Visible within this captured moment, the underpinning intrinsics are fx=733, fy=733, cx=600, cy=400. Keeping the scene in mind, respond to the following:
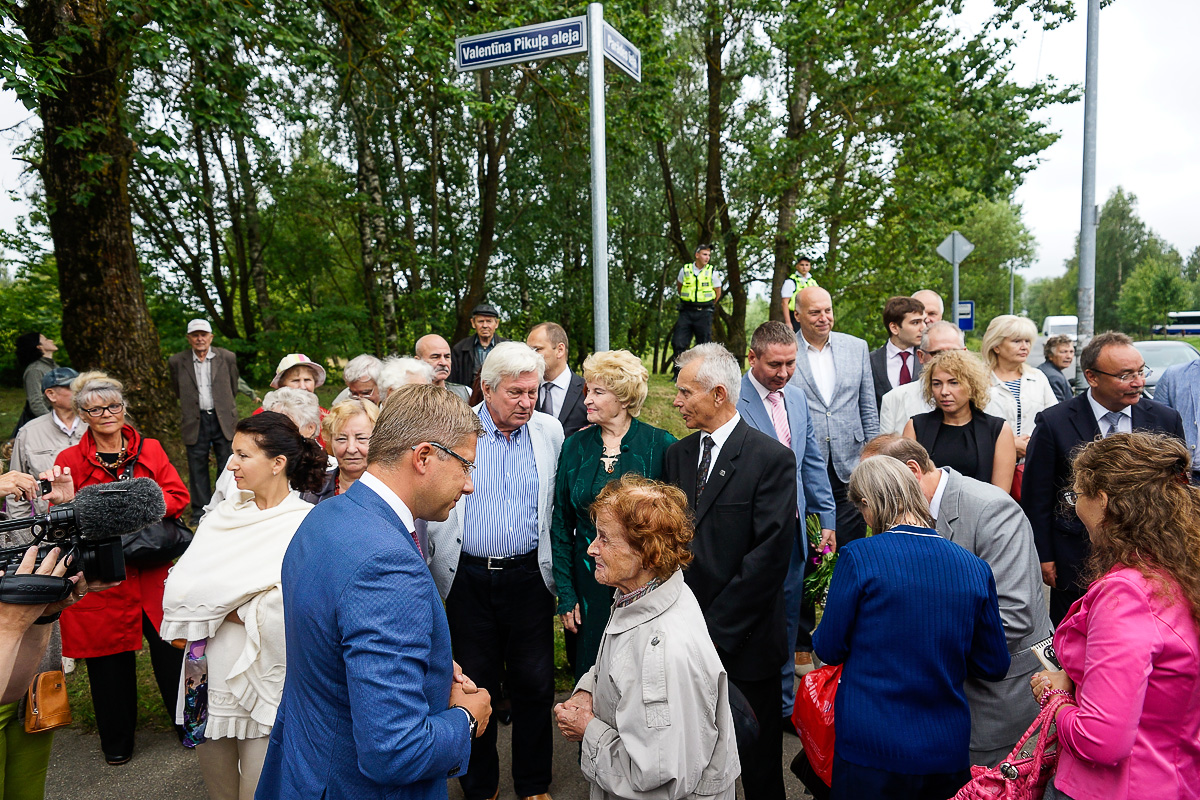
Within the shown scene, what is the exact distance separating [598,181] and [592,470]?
227 cm

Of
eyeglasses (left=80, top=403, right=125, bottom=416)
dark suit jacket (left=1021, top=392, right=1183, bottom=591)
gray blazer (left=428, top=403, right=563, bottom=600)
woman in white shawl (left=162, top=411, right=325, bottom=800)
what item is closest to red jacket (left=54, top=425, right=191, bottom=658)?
eyeglasses (left=80, top=403, right=125, bottom=416)

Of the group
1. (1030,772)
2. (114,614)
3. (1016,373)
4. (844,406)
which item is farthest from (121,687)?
(1016,373)

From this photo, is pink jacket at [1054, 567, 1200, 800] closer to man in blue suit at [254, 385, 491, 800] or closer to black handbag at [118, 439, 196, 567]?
man in blue suit at [254, 385, 491, 800]

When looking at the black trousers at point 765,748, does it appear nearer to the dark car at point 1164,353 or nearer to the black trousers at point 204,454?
the black trousers at point 204,454

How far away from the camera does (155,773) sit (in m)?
Answer: 3.97

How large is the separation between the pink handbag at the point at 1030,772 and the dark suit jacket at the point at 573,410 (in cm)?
349

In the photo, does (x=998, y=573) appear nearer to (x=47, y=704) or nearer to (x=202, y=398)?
(x=47, y=704)

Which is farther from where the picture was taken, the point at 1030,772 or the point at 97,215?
the point at 97,215

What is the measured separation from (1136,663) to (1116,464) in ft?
1.76

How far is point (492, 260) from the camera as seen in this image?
1778 cm

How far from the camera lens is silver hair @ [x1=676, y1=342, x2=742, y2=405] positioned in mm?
3387

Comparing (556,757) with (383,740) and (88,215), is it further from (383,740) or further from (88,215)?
(88,215)

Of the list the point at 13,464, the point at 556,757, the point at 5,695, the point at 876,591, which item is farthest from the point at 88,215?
the point at 876,591

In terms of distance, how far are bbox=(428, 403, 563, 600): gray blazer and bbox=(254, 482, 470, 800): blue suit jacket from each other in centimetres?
143
